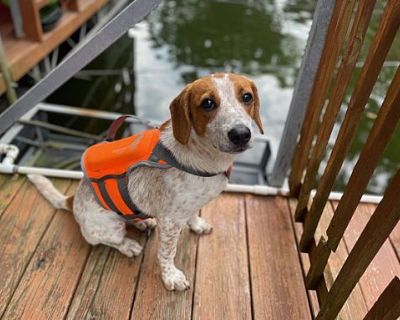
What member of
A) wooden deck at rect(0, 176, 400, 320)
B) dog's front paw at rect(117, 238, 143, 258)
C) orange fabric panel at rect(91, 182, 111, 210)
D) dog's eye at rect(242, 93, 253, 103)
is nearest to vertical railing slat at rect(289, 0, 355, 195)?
wooden deck at rect(0, 176, 400, 320)

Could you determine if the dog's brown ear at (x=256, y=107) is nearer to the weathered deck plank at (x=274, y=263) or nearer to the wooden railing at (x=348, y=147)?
the wooden railing at (x=348, y=147)

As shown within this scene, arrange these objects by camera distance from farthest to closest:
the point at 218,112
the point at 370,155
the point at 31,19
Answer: the point at 31,19, the point at 218,112, the point at 370,155

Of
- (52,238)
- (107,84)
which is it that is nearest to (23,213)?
(52,238)

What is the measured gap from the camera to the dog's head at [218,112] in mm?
1630

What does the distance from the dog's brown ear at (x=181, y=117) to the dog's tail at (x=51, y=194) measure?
3.29 feet

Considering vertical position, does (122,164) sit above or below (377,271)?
above

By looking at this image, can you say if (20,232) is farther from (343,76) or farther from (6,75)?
(343,76)

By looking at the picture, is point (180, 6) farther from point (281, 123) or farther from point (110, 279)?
point (110, 279)

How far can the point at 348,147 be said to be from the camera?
169cm

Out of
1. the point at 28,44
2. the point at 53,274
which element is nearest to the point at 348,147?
the point at 53,274

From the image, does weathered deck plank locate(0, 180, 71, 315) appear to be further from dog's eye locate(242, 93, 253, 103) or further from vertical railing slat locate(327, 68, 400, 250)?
vertical railing slat locate(327, 68, 400, 250)

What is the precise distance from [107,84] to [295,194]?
3919 millimetres

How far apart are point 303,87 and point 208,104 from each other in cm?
85

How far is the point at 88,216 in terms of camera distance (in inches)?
83.0
